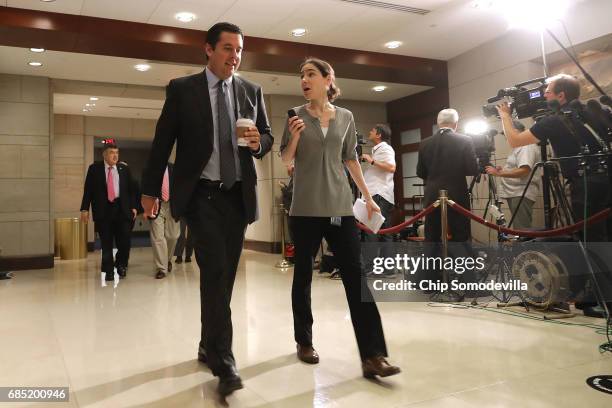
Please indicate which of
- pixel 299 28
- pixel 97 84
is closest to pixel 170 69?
pixel 97 84

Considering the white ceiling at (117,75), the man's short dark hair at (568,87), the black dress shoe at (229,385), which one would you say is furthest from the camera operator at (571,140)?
the white ceiling at (117,75)

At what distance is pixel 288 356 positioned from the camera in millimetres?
2301

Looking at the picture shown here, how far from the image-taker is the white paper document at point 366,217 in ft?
7.45

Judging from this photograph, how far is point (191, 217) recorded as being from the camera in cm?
186

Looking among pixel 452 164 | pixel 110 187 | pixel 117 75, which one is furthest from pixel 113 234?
pixel 452 164

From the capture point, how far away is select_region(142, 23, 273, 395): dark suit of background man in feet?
5.93

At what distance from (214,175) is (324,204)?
499 millimetres

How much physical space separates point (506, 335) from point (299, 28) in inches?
168

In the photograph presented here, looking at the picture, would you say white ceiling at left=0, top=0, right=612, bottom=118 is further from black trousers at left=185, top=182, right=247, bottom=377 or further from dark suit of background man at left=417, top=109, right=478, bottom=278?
black trousers at left=185, top=182, right=247, bottom=377

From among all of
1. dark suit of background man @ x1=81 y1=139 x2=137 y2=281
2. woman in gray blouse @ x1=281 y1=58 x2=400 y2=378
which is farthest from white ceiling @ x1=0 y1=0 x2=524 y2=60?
woman in gray blouse @ x1=281 y1=58 x2=400 y2=378

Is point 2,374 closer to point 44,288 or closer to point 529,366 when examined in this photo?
point 529,366

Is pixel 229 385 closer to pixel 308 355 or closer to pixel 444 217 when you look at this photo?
pixel 308 355

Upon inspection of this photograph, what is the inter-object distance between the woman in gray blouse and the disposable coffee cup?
0.37 m

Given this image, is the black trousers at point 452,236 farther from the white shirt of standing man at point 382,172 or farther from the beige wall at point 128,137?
the beige wall at point 128,137
